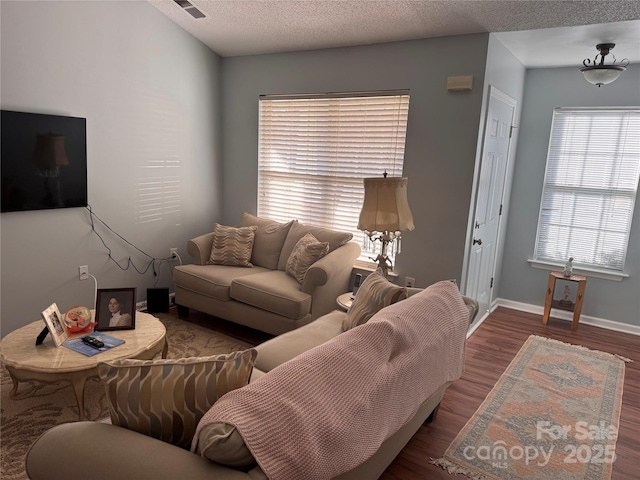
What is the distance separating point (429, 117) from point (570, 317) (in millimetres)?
2643

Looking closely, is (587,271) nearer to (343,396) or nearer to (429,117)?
(429,117)

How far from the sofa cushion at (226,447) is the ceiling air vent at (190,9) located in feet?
11.8

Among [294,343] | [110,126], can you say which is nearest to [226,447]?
[294,343]

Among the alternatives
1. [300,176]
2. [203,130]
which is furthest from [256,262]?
[203,130]

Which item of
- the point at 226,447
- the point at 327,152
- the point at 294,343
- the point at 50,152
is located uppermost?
the point at 327,152

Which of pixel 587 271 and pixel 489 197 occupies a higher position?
pixel 489 197

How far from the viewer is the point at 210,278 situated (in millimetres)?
3766

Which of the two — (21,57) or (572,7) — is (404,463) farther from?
(21,57)

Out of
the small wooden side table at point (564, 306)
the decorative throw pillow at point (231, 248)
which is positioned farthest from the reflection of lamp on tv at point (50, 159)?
the small wooden side table at point (564, 306)

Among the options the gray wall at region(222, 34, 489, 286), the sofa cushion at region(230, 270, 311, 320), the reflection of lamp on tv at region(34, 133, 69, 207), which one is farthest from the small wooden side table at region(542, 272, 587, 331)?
the reflection of lamp on tv at region(34, 133, 69, 207)

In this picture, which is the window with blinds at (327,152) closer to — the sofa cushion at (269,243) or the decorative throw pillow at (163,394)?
the sofa cushion at (269,243)

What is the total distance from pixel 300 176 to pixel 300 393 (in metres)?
3.32

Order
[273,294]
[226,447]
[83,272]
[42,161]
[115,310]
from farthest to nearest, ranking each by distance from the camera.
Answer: [83,272]
[273,294]
[42,161]
[115,310]
[226,447]

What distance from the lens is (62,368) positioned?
2252 mm
